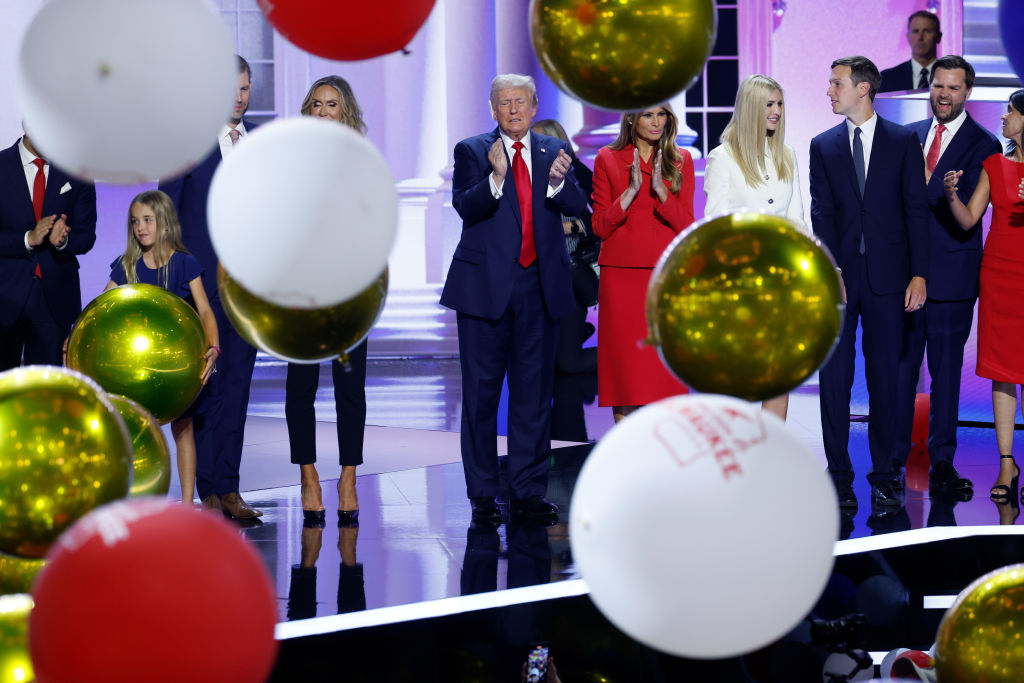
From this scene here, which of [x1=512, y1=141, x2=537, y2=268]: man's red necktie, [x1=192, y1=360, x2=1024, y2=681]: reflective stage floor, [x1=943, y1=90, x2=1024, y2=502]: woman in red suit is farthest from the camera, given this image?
[x1=943, y1=90, x2=1024, y2=502]: woman in red suit

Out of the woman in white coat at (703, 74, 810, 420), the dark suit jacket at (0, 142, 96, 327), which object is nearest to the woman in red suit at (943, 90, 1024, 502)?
the woman in white coat at (703, 74, 810, 420)

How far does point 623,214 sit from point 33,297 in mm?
2092

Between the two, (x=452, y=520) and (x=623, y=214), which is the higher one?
(x=623, y=214)

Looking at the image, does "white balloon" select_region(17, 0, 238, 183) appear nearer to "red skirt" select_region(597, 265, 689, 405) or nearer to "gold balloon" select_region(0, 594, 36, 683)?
"gold balloon" select_region(0, 594, 36, 683)

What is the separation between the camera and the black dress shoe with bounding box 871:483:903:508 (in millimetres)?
3713

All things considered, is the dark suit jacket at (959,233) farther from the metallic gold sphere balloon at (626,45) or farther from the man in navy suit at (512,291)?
the metallic gold sphere balloon at (626,45)

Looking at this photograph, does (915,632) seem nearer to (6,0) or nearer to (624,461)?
(624,461)

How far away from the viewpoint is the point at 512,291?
3617mm

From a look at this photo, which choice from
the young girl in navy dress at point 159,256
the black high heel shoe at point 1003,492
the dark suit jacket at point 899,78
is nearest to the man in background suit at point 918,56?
the dark suit jacket at point 899,78

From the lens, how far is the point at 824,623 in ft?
9.76

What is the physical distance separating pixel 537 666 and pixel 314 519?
1204mm

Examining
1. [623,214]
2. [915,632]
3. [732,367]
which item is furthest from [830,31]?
[732,367]

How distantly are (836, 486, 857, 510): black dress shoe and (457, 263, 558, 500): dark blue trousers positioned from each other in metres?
0.92

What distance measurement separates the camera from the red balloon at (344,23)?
123 centimetres
